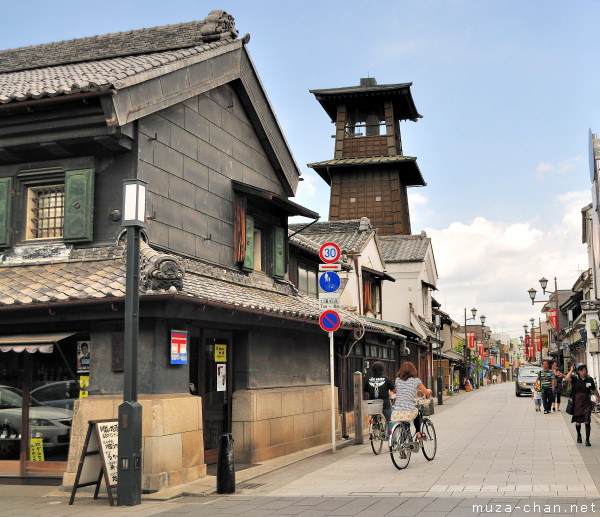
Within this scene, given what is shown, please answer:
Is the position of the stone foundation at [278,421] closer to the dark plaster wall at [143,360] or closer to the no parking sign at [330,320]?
the no parking sign at [330,320]

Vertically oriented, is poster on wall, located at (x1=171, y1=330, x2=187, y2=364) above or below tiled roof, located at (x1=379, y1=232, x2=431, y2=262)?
below

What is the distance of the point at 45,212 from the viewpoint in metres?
12.9

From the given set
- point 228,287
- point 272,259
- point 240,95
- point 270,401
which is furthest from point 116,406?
point 240,95

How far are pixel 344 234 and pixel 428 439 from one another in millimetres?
22339

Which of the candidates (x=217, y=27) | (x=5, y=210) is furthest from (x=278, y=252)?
(x=5, y=210)

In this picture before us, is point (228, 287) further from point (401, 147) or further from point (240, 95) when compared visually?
point (401, 147)

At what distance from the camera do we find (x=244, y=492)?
10.8m

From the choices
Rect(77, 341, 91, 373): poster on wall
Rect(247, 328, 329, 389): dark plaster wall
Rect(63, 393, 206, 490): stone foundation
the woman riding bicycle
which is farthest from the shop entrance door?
the woman riding bicycle

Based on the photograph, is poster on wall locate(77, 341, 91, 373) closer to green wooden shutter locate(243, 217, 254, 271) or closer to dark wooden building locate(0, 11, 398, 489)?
dark wooden building locate(0, 11, 398, 489)

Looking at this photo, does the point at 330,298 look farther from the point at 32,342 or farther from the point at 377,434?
the point at 32,342

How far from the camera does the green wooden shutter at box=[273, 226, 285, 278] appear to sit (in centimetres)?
1775

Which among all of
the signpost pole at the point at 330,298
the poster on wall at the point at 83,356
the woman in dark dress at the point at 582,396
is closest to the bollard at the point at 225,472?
the poster on wall at the point at 83,356

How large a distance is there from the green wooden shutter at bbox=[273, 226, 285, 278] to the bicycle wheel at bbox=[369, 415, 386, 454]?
181 inches

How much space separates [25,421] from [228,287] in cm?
443
